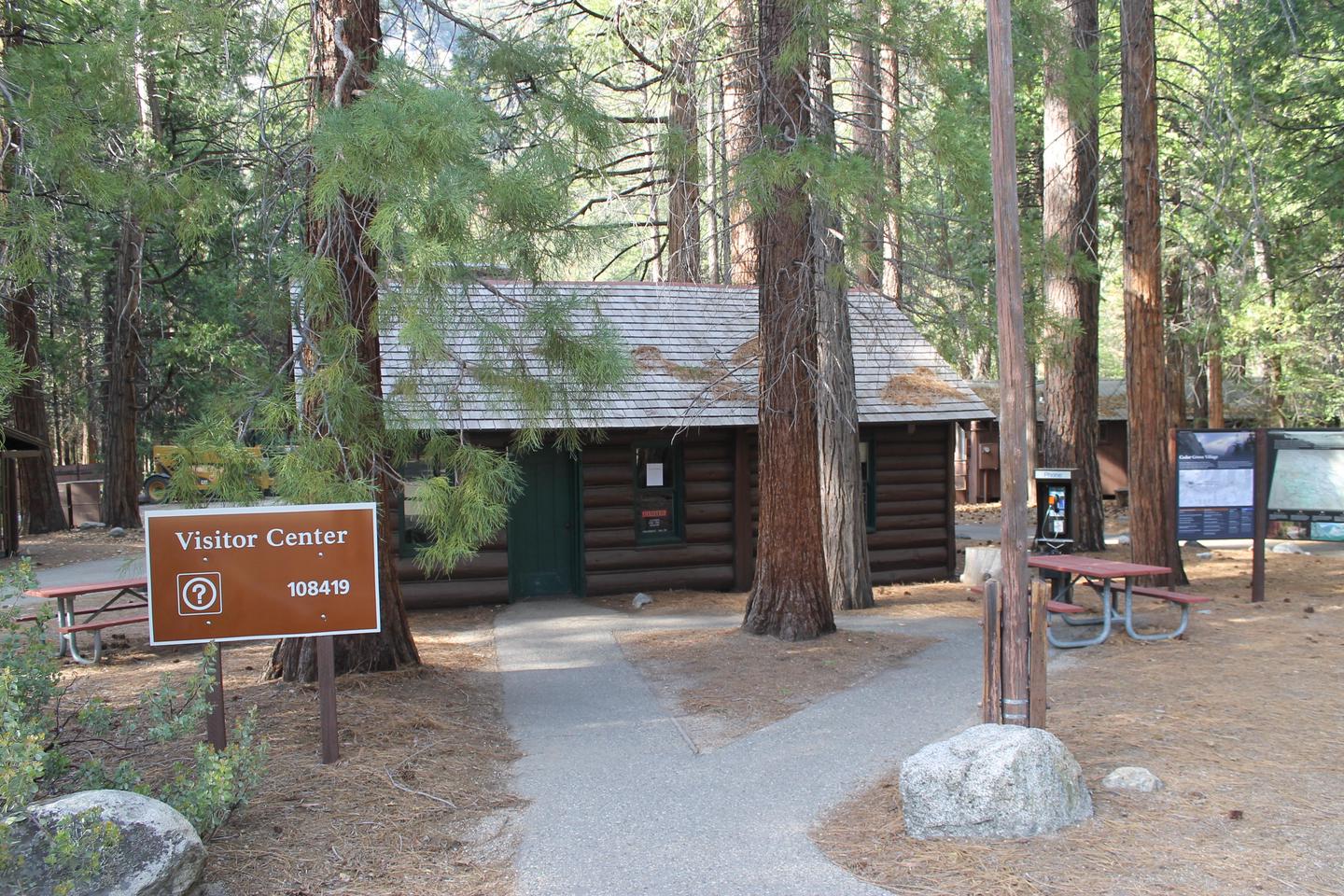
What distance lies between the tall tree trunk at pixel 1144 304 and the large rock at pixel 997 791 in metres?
7.91

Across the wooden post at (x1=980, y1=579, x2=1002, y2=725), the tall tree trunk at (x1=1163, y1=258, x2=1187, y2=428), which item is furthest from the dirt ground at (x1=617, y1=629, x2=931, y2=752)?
the tall tree trunk at (x1=1163, y1=258, x2=1187, y2=428)

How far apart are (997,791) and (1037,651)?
3.60 ft

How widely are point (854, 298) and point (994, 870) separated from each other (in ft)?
43.4

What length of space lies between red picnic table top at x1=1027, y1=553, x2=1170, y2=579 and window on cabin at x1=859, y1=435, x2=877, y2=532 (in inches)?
182

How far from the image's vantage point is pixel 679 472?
47.9ft

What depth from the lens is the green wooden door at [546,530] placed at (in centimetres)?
1402

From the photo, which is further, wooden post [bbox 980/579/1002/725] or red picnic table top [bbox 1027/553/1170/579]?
red picnic table top [bbox 1027/553/1170/579]

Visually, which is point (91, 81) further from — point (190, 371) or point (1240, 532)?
point (190, 371)

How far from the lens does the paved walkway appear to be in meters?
4.95

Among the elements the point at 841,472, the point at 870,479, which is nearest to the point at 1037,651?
the point at 841,472

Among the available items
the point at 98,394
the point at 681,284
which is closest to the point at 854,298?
the point at 681,284

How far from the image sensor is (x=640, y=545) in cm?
1434

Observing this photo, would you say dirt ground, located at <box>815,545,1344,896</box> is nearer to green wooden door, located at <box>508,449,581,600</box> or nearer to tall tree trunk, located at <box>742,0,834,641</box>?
tall tree trunk, located at <box>742,0,834,641</box>

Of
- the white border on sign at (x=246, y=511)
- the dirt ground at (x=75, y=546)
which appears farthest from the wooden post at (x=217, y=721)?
the dirt ground at (x=75, y=546)
